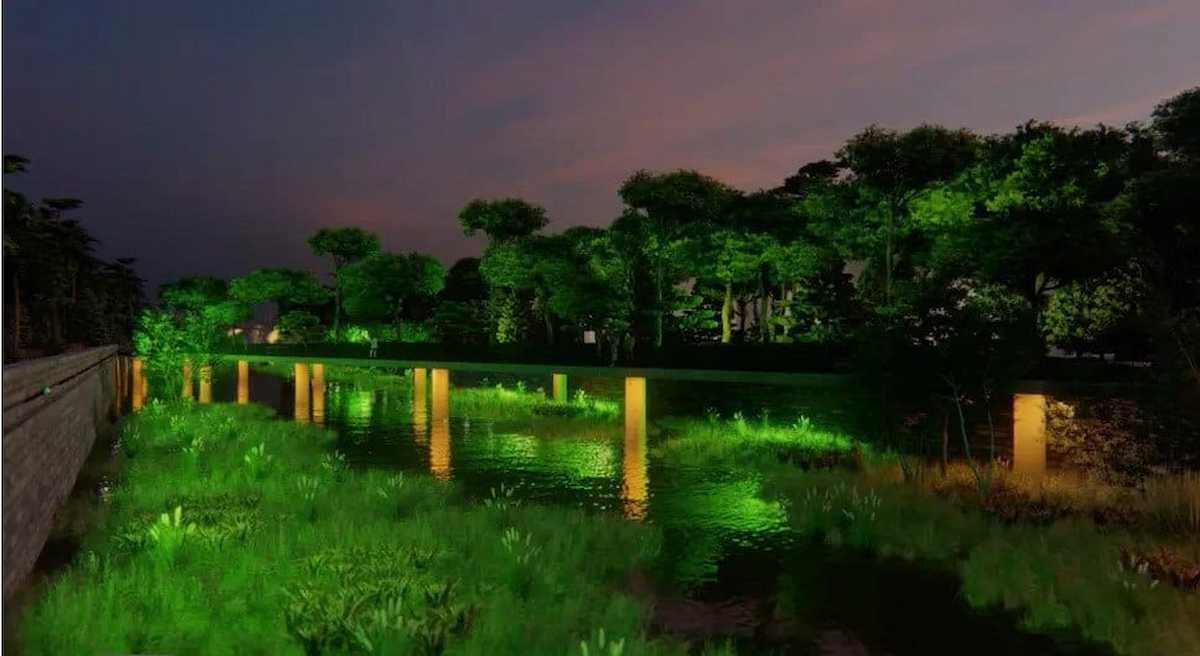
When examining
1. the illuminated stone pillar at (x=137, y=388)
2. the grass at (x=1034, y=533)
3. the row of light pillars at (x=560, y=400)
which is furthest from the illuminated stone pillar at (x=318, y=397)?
the grass at (x=1034, y=533)

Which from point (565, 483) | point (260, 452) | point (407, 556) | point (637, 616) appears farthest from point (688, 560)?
point (260, 452)

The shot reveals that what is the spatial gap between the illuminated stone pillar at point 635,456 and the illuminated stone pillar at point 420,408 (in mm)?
6808

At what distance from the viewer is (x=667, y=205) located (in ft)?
142

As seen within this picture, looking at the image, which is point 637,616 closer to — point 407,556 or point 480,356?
point 407,556

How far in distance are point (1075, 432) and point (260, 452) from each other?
17338mm

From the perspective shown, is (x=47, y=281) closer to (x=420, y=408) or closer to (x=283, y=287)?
(x=420, y=408)

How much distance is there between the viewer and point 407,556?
1073 cm

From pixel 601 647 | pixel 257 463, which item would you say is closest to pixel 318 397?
pixel 257 463

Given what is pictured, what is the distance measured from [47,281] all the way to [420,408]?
23.1m

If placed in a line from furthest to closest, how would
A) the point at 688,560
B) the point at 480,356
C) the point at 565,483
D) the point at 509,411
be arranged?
the point at 480,356, the point at 509,411, the point at 565,483, the point at 688,560

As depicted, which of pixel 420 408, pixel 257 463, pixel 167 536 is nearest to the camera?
pixel 167 536

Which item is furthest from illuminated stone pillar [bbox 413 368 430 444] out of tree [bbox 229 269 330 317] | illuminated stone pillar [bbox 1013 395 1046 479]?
tree [bbox 229 269 330 317]

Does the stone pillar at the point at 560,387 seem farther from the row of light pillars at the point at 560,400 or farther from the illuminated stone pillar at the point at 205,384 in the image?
the illuminated stone pillar at the point at 205,384

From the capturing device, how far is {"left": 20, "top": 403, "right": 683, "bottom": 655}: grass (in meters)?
8.21
